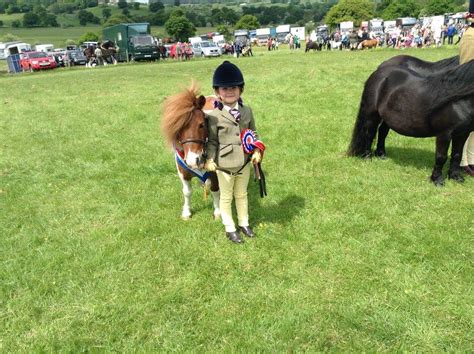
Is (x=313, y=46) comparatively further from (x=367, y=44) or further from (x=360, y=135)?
(x=360, y=135)

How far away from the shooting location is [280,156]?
8.19 meters

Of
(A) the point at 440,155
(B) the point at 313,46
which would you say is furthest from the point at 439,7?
(A) the point at 440,155

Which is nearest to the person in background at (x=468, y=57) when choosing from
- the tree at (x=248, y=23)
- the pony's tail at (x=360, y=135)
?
the pony's tail at (x=360, y=135)

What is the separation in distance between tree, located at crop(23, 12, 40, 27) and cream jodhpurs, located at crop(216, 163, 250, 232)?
185236 mm

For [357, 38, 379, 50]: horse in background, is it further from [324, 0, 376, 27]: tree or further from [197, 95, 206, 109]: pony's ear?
[324, 0, 376, 27]: tree

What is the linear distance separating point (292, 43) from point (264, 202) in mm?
43267

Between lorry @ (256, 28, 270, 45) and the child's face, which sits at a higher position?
the child's face

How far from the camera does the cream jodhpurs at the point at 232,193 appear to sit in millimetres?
4836

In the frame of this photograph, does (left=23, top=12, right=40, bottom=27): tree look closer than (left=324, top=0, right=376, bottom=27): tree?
No

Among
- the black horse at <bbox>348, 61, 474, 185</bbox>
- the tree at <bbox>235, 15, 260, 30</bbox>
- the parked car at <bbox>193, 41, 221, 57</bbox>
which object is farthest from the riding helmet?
the tree at <bbox>235, 15, 260, 30</bbox>

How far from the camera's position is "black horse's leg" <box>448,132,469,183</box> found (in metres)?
6.29

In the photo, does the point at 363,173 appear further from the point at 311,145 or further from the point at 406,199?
the point at 311,145

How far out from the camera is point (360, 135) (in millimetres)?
7516

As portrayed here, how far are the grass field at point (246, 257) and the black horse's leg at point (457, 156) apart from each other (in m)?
0.19
